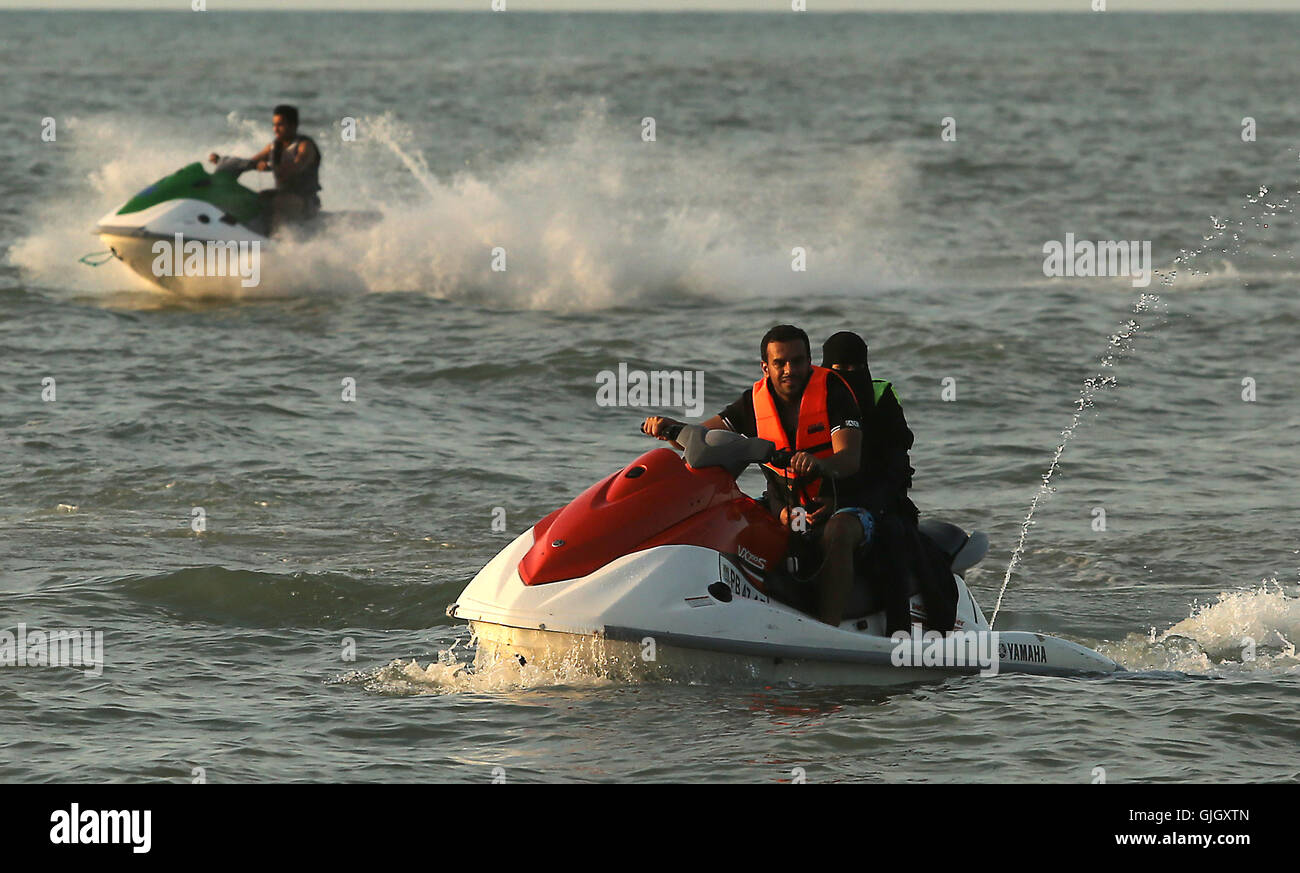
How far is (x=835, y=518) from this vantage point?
23.2ft

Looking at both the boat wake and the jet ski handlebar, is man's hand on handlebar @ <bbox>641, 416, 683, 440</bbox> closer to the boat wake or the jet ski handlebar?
the jet ski handlebar

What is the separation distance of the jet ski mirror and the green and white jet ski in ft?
38.6

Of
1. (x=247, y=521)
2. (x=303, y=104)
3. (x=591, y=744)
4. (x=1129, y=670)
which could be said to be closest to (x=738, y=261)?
(x=247, y=521)

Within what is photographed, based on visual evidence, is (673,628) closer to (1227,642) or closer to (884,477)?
(884,477)

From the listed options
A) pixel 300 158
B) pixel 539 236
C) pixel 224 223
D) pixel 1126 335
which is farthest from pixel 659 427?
pixel 539 236

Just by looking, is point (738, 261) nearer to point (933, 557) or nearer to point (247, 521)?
point (247, 521)

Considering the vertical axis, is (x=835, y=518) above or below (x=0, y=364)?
below

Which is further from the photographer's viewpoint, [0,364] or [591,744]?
[0,364]

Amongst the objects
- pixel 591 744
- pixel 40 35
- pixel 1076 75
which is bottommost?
pixel 591 744

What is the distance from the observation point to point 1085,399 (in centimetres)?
1446

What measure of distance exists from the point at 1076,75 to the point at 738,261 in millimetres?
50810

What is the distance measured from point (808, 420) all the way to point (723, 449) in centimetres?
41

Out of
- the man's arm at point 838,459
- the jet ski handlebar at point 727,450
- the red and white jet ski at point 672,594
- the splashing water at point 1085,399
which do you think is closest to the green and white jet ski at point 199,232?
the splashing water at point 1085,399

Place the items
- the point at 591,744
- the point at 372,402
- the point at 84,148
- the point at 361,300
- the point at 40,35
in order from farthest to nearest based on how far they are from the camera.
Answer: the point at 40,35
the point at 84,148
the point at 361,300
the point at 372,402
the point at 591,744
